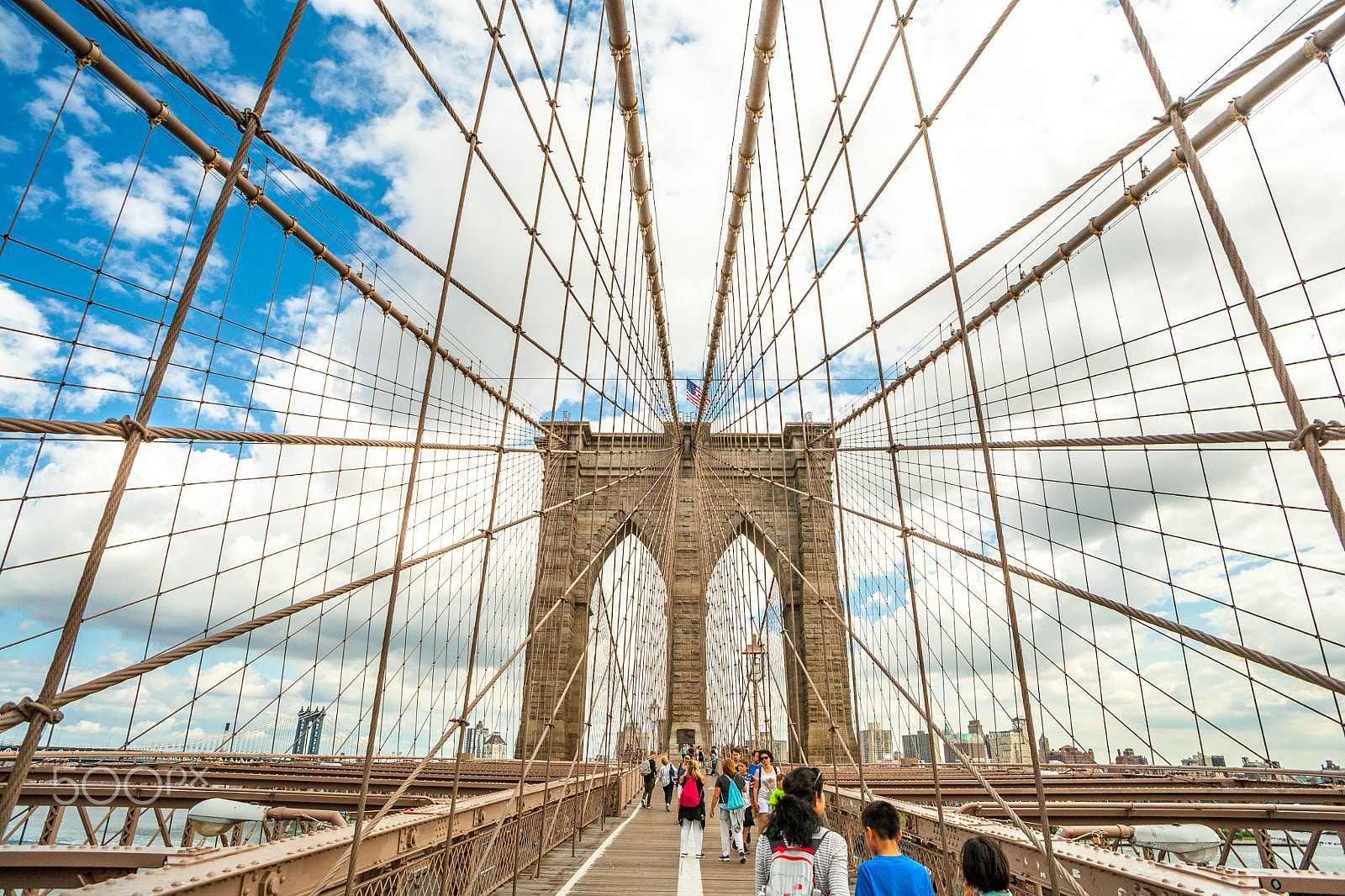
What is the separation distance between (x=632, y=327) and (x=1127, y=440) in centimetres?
1111

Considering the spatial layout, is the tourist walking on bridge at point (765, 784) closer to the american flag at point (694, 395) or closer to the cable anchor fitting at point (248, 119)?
the cable anchor fitting at point (248, 119)

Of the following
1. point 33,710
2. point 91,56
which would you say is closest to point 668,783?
point 33,710

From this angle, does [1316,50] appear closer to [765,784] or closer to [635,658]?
[765,784]

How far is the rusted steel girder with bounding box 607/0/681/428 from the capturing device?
6.65 meters

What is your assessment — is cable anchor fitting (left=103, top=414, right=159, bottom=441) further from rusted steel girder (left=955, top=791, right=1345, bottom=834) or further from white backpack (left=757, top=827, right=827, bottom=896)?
rusted steel girder (left=955, top=791, right=1345, bottom=834)

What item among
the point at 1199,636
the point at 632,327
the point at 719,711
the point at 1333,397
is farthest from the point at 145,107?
the point at 719,711

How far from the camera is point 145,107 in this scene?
9.90ft

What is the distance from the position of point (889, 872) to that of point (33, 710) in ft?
8.22

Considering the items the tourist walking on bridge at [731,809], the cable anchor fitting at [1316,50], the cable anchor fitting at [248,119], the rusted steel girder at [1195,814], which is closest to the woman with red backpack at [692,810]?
the tourist walking on bridge at [731,809]

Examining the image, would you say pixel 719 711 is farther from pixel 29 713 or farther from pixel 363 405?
pixel 29 713

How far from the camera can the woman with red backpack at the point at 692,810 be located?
5729 millimetres

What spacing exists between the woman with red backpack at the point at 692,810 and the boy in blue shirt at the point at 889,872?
146 inches

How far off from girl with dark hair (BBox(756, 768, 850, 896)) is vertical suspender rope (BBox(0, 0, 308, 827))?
2.24 metres

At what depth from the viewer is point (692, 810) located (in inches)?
229
